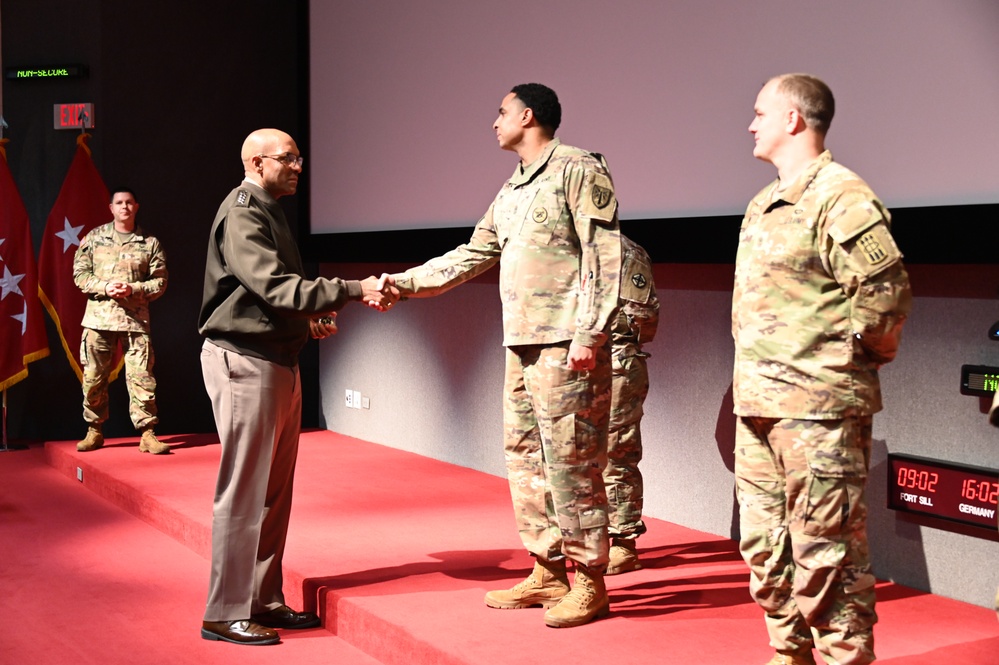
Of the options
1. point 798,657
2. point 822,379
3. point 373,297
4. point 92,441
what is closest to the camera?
point 822,379

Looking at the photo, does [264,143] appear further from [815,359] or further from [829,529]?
[829,529]

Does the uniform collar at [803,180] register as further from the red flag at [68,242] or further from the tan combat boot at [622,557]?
the red flag at [68,242]

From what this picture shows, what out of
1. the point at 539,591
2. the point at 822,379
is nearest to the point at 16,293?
the point at 539,591

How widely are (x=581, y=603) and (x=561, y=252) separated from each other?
1.07 meters

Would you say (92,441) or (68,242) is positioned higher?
(68,242)

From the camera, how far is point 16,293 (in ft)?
24.5

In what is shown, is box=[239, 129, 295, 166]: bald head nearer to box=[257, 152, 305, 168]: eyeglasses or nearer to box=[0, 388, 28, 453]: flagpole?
box=[257, 152, 305, 168]: eyeglasses

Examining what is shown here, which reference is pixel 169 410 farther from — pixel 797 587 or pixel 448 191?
pixel 797 587

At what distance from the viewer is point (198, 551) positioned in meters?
4.88

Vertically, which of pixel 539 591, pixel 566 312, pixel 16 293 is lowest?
pixel 539 591

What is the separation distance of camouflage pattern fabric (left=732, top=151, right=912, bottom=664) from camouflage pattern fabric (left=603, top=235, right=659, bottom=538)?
1.50 metres

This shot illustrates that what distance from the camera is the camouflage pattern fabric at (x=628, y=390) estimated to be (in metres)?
4.16

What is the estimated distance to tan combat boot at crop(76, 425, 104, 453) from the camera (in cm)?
697

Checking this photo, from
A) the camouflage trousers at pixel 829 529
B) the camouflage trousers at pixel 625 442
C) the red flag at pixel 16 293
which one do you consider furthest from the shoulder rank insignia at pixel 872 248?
the red flag at pixel 16 293
